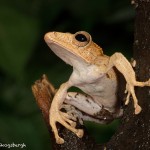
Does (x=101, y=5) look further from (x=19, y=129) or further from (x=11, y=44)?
(x=19, y=129)

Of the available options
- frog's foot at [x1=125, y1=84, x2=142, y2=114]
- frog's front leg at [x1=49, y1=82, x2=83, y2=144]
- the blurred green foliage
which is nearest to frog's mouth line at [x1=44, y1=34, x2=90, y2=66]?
frog's front leg at [x1=49, y1=82, x2=83, y2=144]

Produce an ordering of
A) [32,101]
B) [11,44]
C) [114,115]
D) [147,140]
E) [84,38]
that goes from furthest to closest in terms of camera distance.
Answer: [32,101] < [11,44] < [114,115] < [84,38] < [147,140]

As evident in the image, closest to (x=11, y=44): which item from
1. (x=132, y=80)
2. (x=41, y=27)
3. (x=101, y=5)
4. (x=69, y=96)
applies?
(x=41, y=27)

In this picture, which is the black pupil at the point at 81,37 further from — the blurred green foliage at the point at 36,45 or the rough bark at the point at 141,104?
the blurred green foliage at the point at 36,45

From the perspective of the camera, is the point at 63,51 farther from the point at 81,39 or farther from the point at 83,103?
the point at 83,103

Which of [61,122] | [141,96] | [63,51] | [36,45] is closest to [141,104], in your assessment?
[141,96]

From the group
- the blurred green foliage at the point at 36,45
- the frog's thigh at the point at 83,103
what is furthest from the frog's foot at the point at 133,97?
the blurred green foliage at the point at 36,45
